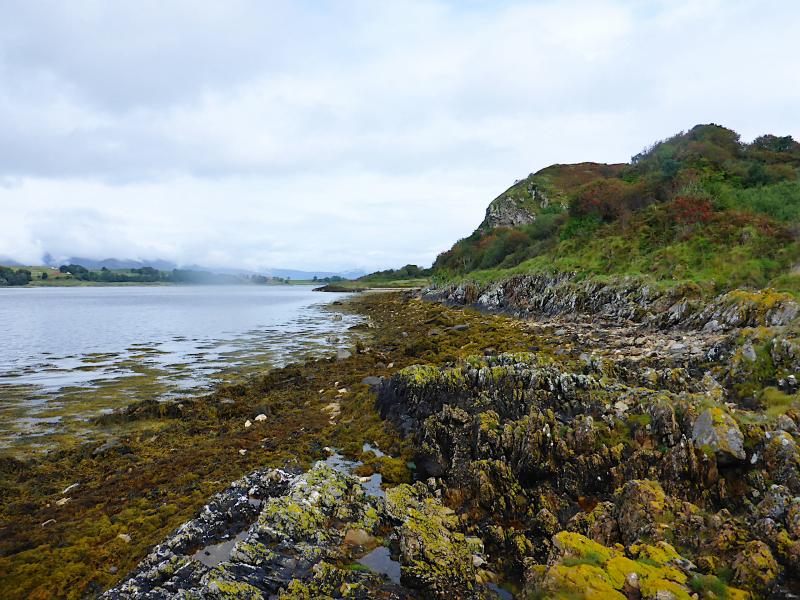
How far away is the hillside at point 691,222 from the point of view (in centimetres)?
2589

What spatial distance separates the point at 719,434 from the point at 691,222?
107 feet

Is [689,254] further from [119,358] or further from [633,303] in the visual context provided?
[119,358]

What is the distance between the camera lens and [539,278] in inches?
1688

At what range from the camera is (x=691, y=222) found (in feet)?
110

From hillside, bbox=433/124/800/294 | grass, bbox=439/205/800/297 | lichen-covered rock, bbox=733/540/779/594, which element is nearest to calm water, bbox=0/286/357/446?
lichen-covered rock, bbox=733/540/779/594

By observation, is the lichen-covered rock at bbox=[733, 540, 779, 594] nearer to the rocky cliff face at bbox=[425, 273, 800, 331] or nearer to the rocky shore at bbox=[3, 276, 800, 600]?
the rocky shore at bbox=[3, 276, 800, 600]

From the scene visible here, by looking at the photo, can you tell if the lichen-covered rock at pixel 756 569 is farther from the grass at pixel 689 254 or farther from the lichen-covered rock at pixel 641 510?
the grass at pixel 689 254

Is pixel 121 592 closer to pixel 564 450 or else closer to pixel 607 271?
pixel 564 450

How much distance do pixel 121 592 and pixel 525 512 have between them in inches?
281

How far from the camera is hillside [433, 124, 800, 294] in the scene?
84.9 ft

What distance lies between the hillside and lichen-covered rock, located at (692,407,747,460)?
1515 centimetres

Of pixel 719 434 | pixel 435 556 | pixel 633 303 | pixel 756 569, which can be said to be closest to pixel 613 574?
pixel 756 569

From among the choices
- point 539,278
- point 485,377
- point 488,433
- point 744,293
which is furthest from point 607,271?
point 488,433

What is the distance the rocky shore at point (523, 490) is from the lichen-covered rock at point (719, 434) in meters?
0.03
